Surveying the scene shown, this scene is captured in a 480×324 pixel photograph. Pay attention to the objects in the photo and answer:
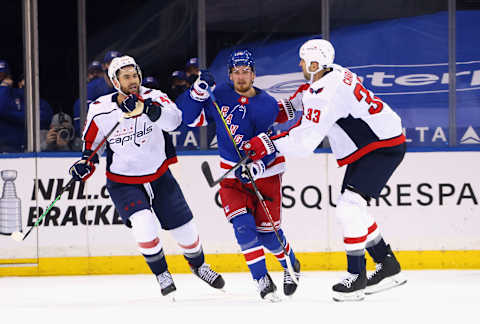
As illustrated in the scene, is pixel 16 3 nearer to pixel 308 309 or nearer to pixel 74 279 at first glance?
pixel 74 279

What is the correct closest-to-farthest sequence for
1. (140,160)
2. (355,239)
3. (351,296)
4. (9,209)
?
(355,239), (351,296), (140,160), (9,209)

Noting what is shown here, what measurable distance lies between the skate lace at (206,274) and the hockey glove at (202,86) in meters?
0.95

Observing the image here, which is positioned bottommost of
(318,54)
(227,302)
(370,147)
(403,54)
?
(227,302)

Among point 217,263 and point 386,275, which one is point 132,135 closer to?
point 386,275

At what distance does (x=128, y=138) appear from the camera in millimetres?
4676

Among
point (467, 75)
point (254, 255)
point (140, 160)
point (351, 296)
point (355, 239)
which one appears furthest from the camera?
point (467, 75)

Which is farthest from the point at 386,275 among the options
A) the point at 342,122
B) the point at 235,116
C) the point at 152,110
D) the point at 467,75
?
the point at 467,75

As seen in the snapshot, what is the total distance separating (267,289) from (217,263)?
157cm

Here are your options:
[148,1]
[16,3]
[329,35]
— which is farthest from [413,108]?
[16,3]

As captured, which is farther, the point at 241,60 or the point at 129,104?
the point at 241,60

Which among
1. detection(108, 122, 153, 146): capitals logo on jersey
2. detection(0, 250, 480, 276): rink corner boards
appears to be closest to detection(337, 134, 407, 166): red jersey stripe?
detection(108, 122, 153, 146): capitals logo on jersey

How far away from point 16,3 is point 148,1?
0.91m

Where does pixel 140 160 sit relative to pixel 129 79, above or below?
below

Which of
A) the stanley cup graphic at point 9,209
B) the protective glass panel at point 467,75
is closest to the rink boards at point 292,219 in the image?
the stanley cup graphic at point 9,209
